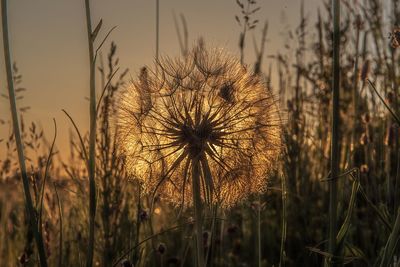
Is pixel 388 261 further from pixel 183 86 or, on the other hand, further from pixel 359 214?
pixel 359 214

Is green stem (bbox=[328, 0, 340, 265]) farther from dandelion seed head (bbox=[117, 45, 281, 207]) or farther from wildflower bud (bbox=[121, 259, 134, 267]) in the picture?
wildflower bud (bbox=[121, 259, 134, 267])

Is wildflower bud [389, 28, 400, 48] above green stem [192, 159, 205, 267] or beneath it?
above

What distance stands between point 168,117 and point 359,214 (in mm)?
2646

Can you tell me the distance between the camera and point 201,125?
236 cm

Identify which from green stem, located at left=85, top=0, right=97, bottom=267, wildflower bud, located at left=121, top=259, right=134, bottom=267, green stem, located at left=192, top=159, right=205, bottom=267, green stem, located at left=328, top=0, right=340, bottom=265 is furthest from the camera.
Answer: wildflower bud, located at left=121, top=259, right=134, bottom=267

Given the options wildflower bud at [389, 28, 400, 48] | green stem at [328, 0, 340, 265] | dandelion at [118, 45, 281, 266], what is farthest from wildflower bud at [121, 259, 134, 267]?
wildflower bud at [389, 28, 400, 48]

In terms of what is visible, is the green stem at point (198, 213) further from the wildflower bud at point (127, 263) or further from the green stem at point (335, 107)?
the green stem at point (335, 107)

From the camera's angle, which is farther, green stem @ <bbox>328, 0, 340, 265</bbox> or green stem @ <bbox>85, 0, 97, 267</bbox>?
green stem @ <bbox>85, 0, 97, 267</bbox>

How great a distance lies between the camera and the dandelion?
7.65 feet

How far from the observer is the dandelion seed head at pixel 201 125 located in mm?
2332

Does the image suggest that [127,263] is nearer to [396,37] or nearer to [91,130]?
[91,130]

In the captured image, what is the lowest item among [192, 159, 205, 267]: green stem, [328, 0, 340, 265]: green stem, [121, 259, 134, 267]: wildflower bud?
[121, 259, 134, 267]: wildflower bud

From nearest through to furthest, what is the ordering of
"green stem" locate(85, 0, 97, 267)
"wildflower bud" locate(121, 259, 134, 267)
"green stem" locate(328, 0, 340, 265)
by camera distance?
"green stem" locate(328, 0, 340, 265) < "green stem" locate(85, 0, 97, 267) < "wildflower bud" locate(121, 259, 134, 267)

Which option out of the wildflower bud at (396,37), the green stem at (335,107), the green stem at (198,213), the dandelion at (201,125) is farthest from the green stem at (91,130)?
the wildflower bud at (396,37)
